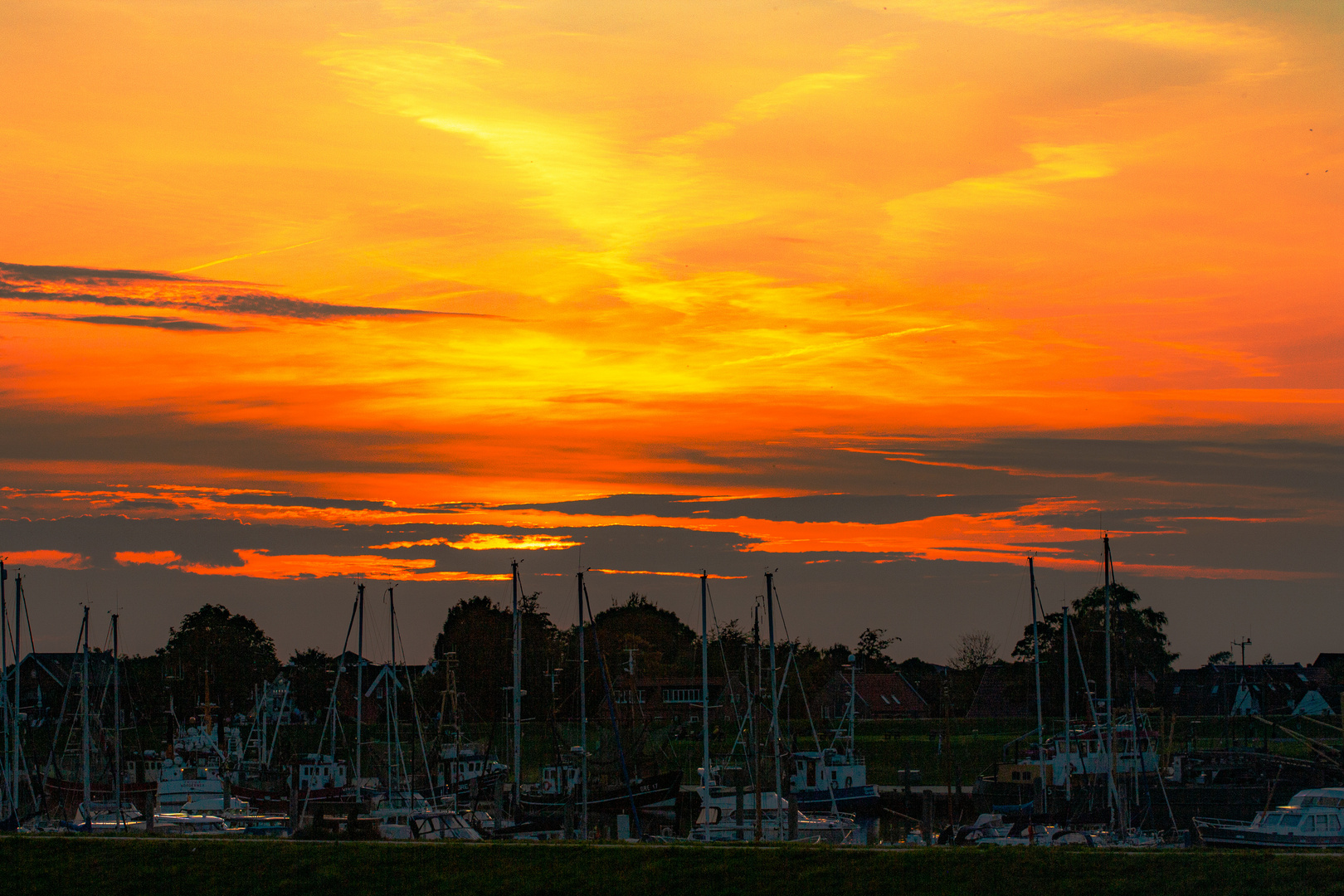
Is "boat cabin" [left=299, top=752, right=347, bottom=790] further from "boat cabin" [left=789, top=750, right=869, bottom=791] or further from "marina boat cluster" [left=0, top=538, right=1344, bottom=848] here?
"boat cabin" [left=789, top=750, right=869, bottom=791]

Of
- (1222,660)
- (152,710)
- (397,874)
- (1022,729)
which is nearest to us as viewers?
(397,874)

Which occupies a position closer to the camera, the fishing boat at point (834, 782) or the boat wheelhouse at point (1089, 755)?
the boat wheelhouse at point (1089, 755)

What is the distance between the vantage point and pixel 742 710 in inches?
3750

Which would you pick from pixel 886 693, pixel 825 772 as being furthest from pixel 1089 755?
pixel 886 693

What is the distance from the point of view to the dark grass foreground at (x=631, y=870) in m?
30.9

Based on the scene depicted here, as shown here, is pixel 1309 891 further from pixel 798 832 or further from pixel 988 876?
pixel 798 832

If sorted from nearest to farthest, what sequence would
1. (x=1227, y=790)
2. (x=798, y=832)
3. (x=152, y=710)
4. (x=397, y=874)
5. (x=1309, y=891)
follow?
(x=1309, y=891), (x=397, y=874), (x=798, y=832), (x=1227, y=790), (x=152, y=710)

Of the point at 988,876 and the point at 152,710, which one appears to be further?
the point at 152,710

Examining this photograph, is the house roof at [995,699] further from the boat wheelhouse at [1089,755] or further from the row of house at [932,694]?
the boat wheelhouse at [1089,755]

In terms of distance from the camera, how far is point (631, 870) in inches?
1275

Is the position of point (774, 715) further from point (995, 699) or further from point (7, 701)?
point (995, 699)

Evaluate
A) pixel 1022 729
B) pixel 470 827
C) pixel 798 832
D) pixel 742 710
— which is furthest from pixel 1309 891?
pixel 1022 729

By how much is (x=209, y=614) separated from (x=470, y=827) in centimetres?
11166

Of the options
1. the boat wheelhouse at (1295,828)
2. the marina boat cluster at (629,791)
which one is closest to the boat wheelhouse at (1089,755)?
the marina boat cluster at (629,791)
